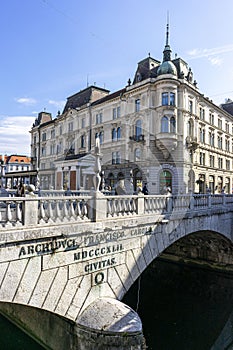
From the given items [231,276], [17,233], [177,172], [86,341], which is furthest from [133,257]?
[177,172]

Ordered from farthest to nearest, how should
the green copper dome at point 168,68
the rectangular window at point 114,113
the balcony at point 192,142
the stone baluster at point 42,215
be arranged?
1. the rectangular window at point 114,113
2. the balcony at point 192,142
3. the green copper dome at point 168,68
4. the stone baluster at point 42,215

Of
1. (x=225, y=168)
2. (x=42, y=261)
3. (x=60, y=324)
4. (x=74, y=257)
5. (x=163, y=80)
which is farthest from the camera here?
(x=225, y=168)

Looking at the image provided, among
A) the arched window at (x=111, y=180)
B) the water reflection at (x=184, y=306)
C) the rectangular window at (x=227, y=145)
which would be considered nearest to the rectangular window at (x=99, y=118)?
the arched window at (x=111, y=180)

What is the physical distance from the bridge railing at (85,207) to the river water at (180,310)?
17.6ft

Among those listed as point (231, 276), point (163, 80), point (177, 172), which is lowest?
point (231, 276)

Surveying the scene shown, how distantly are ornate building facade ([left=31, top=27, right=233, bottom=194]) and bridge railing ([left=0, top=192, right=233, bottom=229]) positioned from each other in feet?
52.3

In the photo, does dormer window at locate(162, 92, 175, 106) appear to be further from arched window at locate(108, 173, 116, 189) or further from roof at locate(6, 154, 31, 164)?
roof at locate(6, 154, 31, 164)

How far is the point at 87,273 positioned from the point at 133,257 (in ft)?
6.31

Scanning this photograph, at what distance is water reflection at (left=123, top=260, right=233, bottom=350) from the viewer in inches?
457

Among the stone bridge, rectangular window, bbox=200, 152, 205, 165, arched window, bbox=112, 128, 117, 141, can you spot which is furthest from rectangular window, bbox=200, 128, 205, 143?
the stone bridge

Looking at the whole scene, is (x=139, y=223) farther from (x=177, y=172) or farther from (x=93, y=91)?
(x=93, y=91)

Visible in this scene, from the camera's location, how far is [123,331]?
700cm

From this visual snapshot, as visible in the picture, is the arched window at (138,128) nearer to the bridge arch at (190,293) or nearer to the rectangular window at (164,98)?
the rectangular window at (164,98)

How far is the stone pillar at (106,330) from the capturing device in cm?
696
